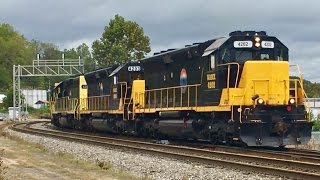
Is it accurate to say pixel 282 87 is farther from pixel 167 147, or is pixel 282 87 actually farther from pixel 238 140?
pixel 167 147

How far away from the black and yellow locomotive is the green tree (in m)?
43.9

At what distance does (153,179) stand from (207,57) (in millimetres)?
8417

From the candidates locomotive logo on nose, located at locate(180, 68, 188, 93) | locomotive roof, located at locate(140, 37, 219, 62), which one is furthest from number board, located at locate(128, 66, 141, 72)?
locomotive logo on nose, located at locate(180, 68, 188, 93)

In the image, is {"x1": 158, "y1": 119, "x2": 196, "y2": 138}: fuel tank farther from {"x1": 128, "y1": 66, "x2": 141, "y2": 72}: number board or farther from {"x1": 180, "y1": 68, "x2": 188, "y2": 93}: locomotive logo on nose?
{"x1": 128, "y1": 66, "x2": 141, "y2": 72}: number board

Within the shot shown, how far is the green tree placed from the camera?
7062 centimetres

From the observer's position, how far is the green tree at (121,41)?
70.6 metres

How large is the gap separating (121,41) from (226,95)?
175ft

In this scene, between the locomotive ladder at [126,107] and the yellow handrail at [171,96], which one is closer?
the yellow handrail at [171,96]

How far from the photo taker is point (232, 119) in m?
18.0

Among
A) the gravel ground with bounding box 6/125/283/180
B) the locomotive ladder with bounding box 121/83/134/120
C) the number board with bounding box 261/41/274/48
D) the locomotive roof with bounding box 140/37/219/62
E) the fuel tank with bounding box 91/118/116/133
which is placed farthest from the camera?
the fuel tank with bounding box 91/118/116/133

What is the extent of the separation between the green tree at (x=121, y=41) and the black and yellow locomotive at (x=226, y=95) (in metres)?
43.9

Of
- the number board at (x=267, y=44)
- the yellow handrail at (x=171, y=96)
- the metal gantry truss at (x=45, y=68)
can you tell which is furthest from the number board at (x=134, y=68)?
the metal gantry truss at (x=45, y=68)

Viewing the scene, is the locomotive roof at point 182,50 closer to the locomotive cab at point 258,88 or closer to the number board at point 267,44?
the locomotive cab at point 258,88

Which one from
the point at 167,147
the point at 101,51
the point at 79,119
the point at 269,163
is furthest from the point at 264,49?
the point at 101,51
